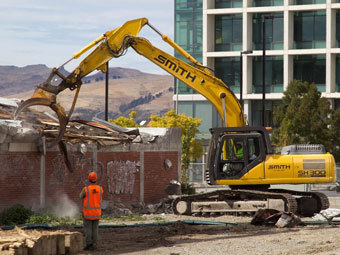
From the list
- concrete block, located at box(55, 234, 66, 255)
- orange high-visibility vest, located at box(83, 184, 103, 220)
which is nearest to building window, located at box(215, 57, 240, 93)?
orange high-visibility vest, located at box(83, 184, 103, 220)

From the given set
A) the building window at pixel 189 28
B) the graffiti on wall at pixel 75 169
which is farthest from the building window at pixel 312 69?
the graffiti on wall at pixel 75 169

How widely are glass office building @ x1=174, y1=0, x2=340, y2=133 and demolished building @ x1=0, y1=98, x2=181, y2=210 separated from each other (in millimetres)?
32047

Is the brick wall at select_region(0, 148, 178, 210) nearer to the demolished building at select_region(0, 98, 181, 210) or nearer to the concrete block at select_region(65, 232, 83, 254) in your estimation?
the demolished building at select_region(0, 98, 181, 210)

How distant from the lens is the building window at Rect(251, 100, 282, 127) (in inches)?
2469

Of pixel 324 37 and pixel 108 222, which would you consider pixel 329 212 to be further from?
pixel 324 37

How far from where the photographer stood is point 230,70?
64000 millimetres

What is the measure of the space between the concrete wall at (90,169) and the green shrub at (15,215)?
40cm

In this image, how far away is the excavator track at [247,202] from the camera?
24.4m

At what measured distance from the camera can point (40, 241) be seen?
15.9 meters

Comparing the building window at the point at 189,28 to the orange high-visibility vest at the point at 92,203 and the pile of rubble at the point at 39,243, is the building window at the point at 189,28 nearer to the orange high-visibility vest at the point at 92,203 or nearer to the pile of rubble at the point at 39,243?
the orange high-visibility vest at the point at 92,203

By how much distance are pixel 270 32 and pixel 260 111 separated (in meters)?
6.38

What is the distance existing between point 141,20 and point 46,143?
190 inches

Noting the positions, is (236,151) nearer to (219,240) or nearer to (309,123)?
(219,240)

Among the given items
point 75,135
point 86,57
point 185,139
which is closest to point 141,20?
point 86,57
